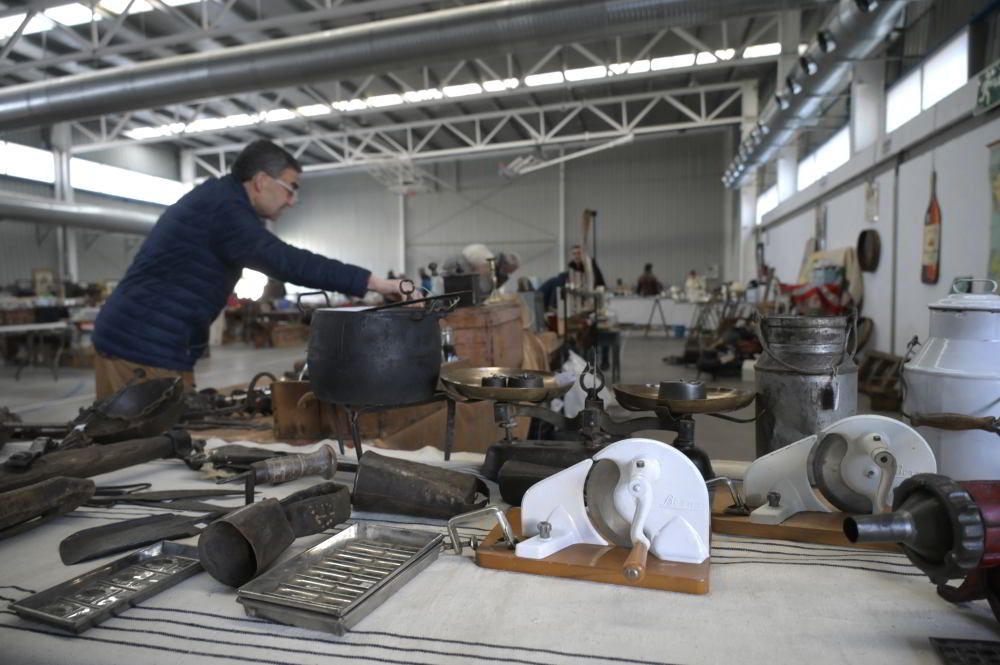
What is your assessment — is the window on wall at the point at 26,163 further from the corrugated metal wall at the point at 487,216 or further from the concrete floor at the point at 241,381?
the corrugated metal wall at the point at 487,216

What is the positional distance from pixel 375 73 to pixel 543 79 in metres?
5.00

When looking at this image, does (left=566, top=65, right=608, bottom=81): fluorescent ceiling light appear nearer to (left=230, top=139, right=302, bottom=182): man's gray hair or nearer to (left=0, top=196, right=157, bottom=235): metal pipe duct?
(left=230, top=139, right=302, bottom=182): man's gray hair

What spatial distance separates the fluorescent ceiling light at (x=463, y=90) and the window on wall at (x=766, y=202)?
19.5 feet

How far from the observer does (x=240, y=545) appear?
0.94 m

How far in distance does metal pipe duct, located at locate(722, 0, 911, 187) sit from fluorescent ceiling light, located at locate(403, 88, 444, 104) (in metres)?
5.04

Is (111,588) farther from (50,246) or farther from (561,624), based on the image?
(50,246)

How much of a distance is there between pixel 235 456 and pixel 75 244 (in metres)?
16.3

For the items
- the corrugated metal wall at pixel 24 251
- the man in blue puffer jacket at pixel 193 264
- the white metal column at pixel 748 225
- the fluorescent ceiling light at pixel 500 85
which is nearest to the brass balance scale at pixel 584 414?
the man in blue puffer jacket at pixel 193 264

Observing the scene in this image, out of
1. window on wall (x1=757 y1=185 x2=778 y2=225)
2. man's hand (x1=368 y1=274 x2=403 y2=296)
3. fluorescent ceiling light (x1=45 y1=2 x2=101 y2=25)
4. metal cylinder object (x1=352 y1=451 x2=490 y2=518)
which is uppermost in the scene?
fluorescent ceiling light (x1=45 y1=2 x2=101 y2=25)

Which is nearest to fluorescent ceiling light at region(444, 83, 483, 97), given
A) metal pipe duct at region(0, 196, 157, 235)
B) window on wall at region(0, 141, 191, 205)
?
window on wall at region(0, 141, 191, 205)

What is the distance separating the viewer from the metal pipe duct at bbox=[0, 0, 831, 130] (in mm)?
5078

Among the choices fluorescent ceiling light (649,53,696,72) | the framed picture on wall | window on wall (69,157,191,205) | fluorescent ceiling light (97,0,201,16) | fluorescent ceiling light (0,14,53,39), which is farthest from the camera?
window on wall (69,157,191,205)

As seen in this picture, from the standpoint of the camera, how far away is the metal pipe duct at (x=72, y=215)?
9.95 metres

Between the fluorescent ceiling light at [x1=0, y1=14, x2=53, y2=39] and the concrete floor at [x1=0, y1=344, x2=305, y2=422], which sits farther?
the fluorescent ceiling light at [x1=0, y1=14, x2=53, y2=39]
